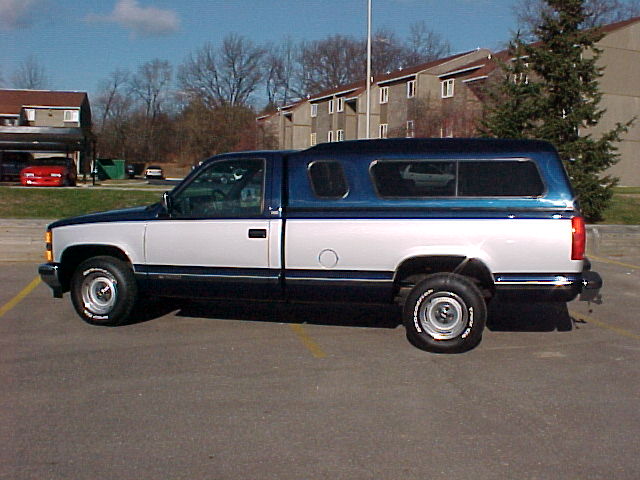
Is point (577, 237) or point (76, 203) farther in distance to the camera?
point (76, 203)

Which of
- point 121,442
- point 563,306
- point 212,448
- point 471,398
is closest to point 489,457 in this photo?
point 471,398

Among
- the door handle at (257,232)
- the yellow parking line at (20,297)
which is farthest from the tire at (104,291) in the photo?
the door handle at (257,232)

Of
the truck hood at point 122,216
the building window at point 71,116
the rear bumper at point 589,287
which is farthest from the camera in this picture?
the building window at point 71,116

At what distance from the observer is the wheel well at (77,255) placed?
7641mm

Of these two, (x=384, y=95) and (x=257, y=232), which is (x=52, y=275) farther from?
(x=384, y=95)

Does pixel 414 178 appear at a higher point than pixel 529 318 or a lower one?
higher

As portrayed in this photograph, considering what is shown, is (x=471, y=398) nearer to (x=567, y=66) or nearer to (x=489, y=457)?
(x=489, y=457)

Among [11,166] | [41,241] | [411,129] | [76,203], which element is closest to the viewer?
[41,241]

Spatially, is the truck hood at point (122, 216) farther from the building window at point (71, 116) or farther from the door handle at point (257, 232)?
the building window at point (71, 116)

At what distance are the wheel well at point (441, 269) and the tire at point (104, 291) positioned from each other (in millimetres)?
2797

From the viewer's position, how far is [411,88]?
49.2 meters

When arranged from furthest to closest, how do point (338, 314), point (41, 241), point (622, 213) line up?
point (622, 213)
point (41, 241)
point (338, 314)

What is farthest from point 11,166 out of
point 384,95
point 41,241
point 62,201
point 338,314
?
point 338,314

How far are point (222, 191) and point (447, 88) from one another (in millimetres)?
41930
